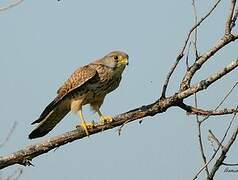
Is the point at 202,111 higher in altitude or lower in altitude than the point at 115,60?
lower

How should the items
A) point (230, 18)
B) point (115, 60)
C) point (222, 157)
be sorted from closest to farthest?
point (222, 157) → point (230, 18) → point (115, 60)

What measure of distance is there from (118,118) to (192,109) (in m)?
0.57

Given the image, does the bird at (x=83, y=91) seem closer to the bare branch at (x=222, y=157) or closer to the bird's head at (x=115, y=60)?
the bird's head at (x=115, y=60)

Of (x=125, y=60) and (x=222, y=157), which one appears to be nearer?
(x=222, y=157)

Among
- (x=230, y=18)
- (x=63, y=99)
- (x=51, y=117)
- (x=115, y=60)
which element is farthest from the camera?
(x=115, y=60)

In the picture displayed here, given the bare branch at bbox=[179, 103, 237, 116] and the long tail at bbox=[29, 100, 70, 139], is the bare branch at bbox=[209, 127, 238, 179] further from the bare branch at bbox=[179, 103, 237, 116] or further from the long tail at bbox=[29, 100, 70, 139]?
the long tail at bbox=[29, 100, 70, 139]

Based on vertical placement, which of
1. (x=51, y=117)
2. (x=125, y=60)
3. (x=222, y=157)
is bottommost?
(x=222, y=157)

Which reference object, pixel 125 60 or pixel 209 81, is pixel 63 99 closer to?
pixel 125 60

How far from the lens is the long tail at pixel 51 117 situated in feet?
19.5

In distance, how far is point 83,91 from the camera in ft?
20.3

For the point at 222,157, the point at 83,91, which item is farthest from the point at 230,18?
the point at 83,91

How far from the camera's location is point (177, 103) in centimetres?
407

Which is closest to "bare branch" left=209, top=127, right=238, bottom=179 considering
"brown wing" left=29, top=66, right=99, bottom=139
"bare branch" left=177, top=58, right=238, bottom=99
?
"bare branch" left=177, top=58, right=238, bottom=99

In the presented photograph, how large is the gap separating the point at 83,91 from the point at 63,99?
26cm
